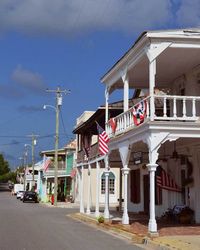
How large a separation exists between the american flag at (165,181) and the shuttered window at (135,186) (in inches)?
326

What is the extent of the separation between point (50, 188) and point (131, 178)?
4681cm

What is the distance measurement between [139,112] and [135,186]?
14613 mm

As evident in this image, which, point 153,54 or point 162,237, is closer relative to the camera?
point 162,237

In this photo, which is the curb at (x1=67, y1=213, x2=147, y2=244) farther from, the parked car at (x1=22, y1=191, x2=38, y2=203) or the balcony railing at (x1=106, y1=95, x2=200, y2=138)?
the parked car at (x1=22, y1=191, x2=38, y2=203)

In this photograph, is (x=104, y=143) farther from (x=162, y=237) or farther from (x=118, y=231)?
(x=162, y=237)

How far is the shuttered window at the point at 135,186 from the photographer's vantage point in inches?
1292

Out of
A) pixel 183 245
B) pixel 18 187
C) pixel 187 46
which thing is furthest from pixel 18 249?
pixel 18 187

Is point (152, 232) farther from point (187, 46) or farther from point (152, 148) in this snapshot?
point (187, 46)

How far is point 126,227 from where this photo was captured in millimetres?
21328

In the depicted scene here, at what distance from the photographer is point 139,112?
762 inches

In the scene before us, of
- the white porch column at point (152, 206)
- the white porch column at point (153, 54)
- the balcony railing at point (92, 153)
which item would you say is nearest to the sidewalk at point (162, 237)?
the white porch column at point (152, 206)

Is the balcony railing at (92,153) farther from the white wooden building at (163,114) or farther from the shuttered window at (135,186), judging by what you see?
the white wooden building at (163,114)

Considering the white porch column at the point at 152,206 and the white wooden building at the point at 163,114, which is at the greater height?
the white wooden building at the point at 163,114

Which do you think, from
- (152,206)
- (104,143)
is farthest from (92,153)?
(152,206)
